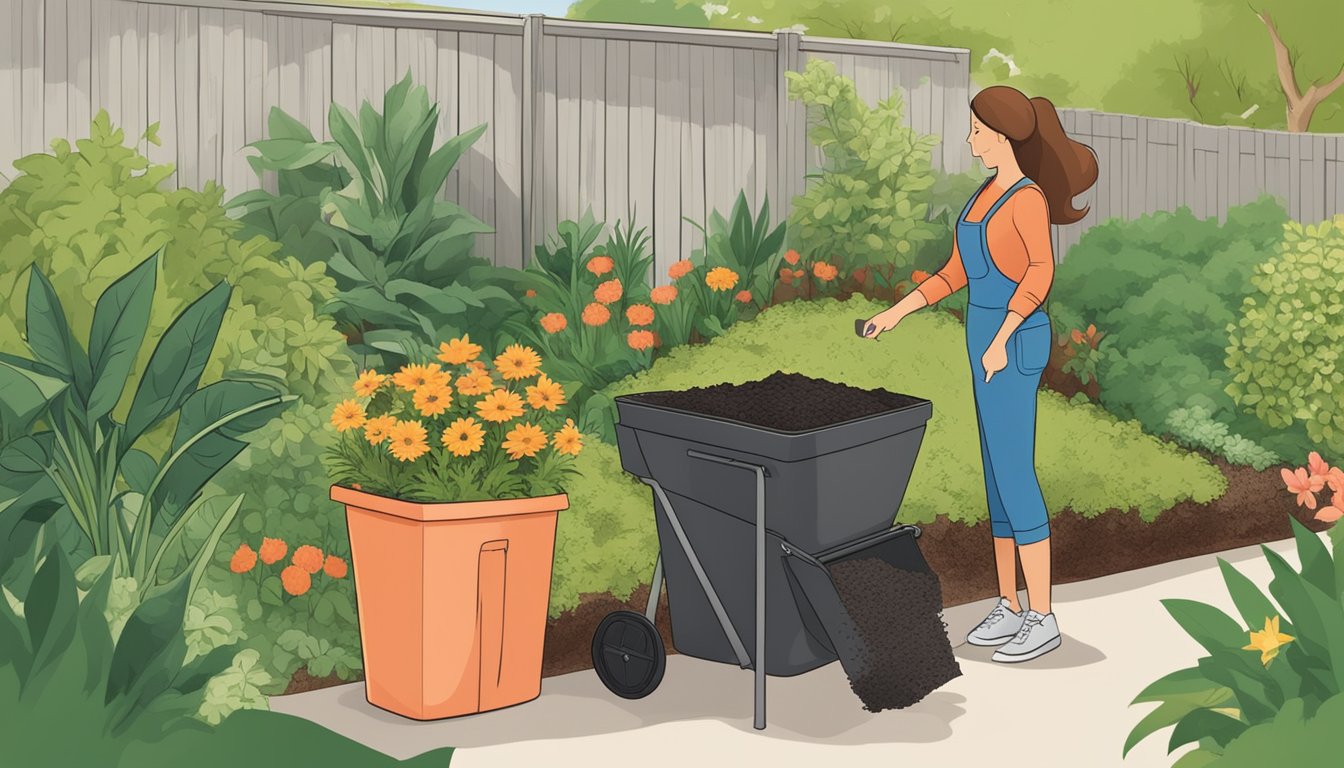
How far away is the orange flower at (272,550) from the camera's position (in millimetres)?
4227

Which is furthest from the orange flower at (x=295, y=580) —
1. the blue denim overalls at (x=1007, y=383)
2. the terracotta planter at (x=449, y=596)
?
the blue denim overalls at (x=1007, y=383)

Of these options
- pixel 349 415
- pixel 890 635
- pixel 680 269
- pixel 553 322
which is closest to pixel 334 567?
pixel 349 415

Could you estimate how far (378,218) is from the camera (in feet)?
18.2

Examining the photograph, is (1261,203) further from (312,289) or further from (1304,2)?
(1304,2)

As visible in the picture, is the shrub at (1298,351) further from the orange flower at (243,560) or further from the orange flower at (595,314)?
the orange flower at (243,560)

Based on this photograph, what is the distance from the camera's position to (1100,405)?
7.00 meters

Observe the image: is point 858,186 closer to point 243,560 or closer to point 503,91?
point 503,91

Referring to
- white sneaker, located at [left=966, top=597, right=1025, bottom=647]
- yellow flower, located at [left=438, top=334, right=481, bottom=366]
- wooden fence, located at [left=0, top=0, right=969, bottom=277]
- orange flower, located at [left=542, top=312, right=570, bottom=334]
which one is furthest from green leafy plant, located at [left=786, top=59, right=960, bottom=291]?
yellow flower, located at [left=438, top=334, right=481, bottom=366]

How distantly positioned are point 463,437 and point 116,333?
1.08 m

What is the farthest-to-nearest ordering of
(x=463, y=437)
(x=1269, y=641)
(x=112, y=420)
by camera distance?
(x=463, y=437), (x=112, y=420), (x=1269, y=641)

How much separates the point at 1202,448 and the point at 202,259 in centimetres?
455

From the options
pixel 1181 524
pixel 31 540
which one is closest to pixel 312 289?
pixel 31 540

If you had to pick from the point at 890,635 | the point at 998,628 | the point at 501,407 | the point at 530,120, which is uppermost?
the point at 530,120

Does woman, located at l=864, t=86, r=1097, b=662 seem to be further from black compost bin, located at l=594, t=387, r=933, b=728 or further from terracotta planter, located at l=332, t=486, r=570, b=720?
terracotta planter, located at l=332, t=486, r=570, b=720
